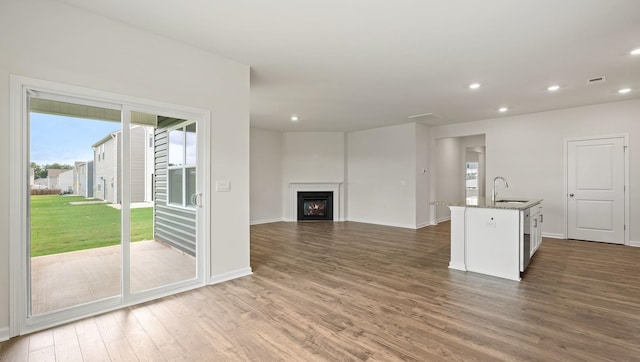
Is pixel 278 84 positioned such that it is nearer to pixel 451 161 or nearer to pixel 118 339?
pixel 118 339

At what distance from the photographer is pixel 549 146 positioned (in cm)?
620

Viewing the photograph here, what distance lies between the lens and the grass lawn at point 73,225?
8.30ft

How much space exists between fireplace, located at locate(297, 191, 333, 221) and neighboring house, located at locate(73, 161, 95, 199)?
6234 millimetres

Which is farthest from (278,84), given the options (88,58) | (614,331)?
(614,331)

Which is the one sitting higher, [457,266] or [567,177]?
[567,177]

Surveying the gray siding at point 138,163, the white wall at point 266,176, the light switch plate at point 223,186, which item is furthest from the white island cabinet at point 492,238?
the white wall at point 266,176

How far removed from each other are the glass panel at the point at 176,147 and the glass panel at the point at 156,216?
0.09ft

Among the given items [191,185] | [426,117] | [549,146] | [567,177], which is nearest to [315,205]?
[426,117]

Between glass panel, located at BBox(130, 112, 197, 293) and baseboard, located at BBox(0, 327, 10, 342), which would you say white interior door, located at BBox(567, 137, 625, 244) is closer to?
glass panel, located at BBox(130, 112, 197, 293)

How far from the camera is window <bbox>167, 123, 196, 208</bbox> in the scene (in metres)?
3.44

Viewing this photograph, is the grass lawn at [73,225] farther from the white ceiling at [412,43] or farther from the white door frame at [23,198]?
the white ceiling at [412,43]

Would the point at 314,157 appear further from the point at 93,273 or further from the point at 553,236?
the point at 93,273

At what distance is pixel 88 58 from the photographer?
2.62 metres

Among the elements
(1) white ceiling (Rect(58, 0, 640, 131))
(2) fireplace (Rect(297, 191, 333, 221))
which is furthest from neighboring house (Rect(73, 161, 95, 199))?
(2) fireplace (Rect(297, 191, 333, 221))
